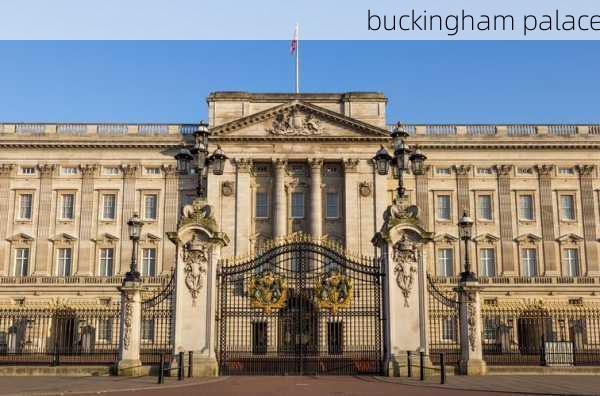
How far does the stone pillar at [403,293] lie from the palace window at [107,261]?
115 ft

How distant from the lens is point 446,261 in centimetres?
5362

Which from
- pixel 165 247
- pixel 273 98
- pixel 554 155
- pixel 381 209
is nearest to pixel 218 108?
pixel 273 98

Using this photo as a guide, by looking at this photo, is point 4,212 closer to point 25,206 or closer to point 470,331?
point 25,206

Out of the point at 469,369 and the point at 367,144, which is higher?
the point at 367,144

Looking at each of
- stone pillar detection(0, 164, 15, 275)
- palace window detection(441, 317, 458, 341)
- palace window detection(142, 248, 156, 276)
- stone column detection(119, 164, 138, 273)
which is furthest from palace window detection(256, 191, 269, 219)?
Result: stone pillar detection(0, 164, 15, 275)

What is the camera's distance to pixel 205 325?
22.3m

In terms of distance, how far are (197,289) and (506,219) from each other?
3728 cm

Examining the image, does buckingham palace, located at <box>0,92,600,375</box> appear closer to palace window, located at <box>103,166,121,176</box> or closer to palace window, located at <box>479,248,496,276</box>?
palace window, located at <box>479,248,496,276</box>

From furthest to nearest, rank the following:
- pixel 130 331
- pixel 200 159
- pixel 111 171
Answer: pixel 111 171
pixel 200 159
pixel 130 331

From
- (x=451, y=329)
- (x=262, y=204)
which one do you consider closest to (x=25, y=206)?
(x=262, y=204)

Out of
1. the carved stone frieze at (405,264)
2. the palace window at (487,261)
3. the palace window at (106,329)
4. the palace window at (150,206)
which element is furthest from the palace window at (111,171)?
the carved stone frieze at (405,264)

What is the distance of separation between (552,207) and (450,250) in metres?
8.98

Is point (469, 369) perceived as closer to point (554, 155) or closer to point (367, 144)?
point (367, 144)

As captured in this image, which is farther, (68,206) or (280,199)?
(68,206)
